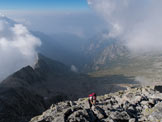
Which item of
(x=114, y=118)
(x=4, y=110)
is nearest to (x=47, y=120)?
(x=114, y=118)

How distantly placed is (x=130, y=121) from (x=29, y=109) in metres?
137

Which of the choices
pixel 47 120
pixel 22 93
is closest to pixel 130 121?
pixel 47 120

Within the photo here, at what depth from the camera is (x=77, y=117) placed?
104ft

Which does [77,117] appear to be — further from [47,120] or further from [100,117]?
[47,120]

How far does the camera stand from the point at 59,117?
32875 mm

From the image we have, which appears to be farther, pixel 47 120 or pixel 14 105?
pixel 14 105

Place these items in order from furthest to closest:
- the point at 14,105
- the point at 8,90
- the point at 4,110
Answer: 1. the point at 8,90
2. the point at 14,105
3. the point at 4,110

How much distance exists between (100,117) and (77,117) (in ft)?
15.1

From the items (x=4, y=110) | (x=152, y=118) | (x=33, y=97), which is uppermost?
(x=33, y=97)

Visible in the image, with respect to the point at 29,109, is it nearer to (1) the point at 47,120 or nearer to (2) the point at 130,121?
(1) the point at 47,120

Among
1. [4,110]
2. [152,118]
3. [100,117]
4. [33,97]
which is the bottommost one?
[152,118]

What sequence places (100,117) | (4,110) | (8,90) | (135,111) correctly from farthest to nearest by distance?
(8,90)
(4,110)
(135,111)
(100,117)

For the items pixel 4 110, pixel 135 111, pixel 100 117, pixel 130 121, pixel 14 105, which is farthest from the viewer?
pixel 14 105

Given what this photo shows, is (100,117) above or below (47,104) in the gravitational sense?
below
